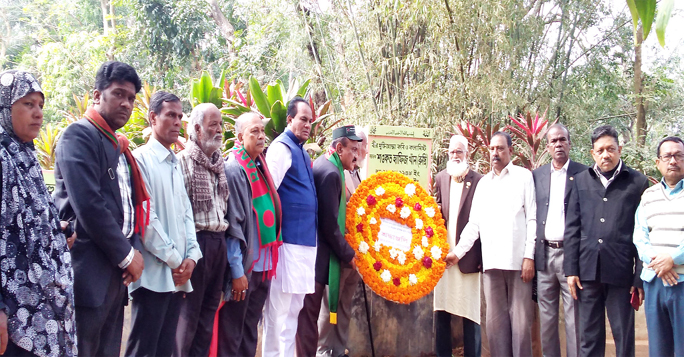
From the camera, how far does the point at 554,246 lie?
14.4ft

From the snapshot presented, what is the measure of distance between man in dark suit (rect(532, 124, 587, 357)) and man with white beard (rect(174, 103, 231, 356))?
2.54 m

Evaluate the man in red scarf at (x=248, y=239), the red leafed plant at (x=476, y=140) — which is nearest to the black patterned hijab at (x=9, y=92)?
the man in red scarf at (x=248, y=239)

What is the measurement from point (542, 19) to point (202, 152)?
7726mm

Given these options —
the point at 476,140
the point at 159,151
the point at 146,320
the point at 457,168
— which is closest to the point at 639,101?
the point at 476,140

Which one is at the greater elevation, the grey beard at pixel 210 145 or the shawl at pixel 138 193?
the grey beard at pixel 210 145

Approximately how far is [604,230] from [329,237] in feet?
7.02

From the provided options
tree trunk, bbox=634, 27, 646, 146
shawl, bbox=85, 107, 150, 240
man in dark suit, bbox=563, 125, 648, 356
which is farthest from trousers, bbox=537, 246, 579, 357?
Answer: tree trunk, bbox=634, 27, 646, 146

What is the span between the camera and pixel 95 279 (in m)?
2.46

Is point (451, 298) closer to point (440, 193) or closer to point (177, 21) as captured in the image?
point (440, 193)

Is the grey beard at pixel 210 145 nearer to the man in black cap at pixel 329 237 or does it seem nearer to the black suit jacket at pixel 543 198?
the man in black cap at pixel 329 237

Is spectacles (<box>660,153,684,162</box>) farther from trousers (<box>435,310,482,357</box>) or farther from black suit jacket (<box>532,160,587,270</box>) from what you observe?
trousers (<box>435,310,482,357</box>)

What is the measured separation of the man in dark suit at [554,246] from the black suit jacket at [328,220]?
162 centimetres

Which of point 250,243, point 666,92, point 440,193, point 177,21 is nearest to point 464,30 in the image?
point 440,193

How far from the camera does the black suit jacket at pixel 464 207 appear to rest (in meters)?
4.68
